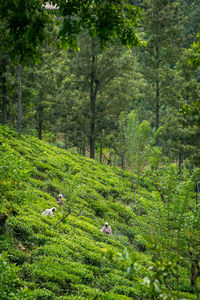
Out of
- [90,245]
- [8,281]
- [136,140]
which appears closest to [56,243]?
[90,245]

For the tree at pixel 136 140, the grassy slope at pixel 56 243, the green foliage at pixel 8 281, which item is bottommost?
the grassy slope at pixel 56 243

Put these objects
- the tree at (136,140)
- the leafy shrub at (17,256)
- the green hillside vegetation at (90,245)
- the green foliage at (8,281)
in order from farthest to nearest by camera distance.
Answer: the tree at (136,140) < the leafy shrub at (17,256) < the green foliage at (8,281) < the green hillside vegetation at (90,245)

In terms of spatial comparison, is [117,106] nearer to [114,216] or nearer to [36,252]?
[114,216]

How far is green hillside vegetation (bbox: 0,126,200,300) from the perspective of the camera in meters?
3.58

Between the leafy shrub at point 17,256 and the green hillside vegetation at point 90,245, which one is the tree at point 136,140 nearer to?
the green hillside vegetation at point 90,245

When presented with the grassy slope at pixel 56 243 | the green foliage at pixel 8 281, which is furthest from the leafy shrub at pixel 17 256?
the green foliage at pixel 8 281

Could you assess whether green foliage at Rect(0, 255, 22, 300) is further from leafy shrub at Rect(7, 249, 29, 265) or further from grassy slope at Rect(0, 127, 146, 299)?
leafy shrub at Rect(7, 249, 29, 265)

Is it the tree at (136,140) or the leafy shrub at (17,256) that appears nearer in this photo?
the leafy shrub at (17,256)

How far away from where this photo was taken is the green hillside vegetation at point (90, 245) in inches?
141

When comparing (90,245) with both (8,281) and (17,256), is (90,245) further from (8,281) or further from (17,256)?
(8,281)

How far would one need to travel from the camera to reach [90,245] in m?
8.83

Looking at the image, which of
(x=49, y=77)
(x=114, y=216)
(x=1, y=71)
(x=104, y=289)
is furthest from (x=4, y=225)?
(x=49, y=77)

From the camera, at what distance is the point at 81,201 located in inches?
543

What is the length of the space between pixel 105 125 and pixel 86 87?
14.9 ft
